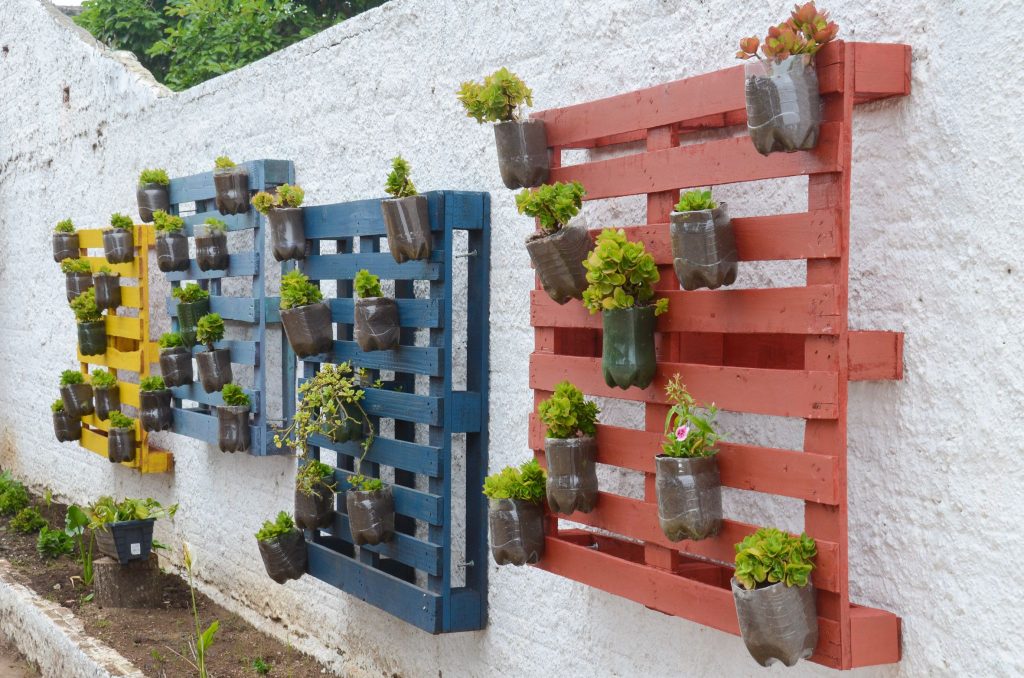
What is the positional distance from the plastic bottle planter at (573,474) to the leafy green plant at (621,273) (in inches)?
15.7

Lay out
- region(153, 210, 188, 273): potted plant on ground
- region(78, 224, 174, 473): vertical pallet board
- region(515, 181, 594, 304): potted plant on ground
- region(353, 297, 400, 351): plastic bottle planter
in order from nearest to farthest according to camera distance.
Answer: region(515, 181, 594, 304): potted plant on ground
region(353, 297, 400, 351): plastic bottle planter
region(153, 210, 188, 273): potted plant on ground
region(78, 224, 174, 473): vertical pallet board

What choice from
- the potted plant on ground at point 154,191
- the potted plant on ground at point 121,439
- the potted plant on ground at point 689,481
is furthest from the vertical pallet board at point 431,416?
the potted plant on ground at point 121,439

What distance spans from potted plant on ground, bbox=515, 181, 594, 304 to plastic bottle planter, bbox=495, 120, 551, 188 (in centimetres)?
18

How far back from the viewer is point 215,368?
197 inches

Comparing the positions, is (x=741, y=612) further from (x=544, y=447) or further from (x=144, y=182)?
(x=144, y=182)

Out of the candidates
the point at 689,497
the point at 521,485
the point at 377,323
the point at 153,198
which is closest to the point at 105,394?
the point at 153,198

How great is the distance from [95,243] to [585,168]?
4.33m

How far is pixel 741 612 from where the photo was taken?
2.32 meters

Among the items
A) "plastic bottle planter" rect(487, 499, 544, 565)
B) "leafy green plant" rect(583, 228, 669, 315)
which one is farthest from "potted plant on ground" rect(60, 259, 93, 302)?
"leafy green plant" rect(583, 228, 669, 315)

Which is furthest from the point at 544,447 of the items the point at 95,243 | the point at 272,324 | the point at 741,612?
the point at 95,243

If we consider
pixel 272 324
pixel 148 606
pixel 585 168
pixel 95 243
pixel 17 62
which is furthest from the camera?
pixel 17 62

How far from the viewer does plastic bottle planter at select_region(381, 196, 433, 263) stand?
3.56 meters

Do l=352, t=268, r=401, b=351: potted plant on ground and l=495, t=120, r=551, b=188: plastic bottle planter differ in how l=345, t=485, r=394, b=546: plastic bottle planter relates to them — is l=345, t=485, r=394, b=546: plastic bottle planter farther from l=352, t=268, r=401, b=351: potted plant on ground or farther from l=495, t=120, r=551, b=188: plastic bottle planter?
l=495, t=120, r=551, b=188: plastic bottle planter

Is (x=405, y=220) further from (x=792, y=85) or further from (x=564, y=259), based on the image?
(x=792, y=85)
